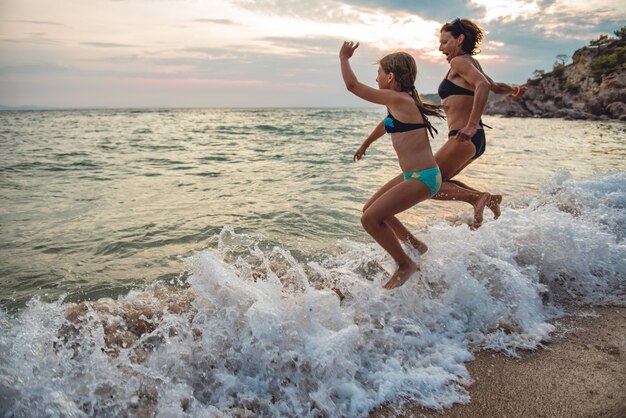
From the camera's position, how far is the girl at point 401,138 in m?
3.29

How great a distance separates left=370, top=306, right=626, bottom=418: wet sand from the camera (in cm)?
241

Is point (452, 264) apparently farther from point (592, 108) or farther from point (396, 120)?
point (592, 108)

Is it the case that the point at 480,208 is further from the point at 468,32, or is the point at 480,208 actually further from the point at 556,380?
the point at 556,380

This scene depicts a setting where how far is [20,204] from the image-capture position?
7.66 m

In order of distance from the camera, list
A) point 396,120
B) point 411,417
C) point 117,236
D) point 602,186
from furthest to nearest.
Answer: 1. point 602,186
2. point 117,236
3. point 396,120
4. point 411,417

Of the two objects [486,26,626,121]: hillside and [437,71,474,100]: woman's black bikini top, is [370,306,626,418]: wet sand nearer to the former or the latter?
[437,71,474,100]: woman's black bikini top

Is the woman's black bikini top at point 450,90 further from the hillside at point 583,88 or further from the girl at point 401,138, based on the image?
the hillside at point 583,88

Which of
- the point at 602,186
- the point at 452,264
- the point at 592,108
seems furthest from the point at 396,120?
the point at 592,108

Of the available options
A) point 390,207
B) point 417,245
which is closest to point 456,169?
point 417,245

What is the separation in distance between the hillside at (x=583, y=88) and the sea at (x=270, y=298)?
152 ft

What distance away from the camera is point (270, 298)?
3.20 metres

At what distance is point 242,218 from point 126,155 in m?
9.62

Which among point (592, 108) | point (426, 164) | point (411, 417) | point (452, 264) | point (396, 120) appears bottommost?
point (411, 417)

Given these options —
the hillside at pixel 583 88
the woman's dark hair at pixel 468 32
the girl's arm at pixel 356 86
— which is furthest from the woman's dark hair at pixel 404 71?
the hillside at pixel 583 88
